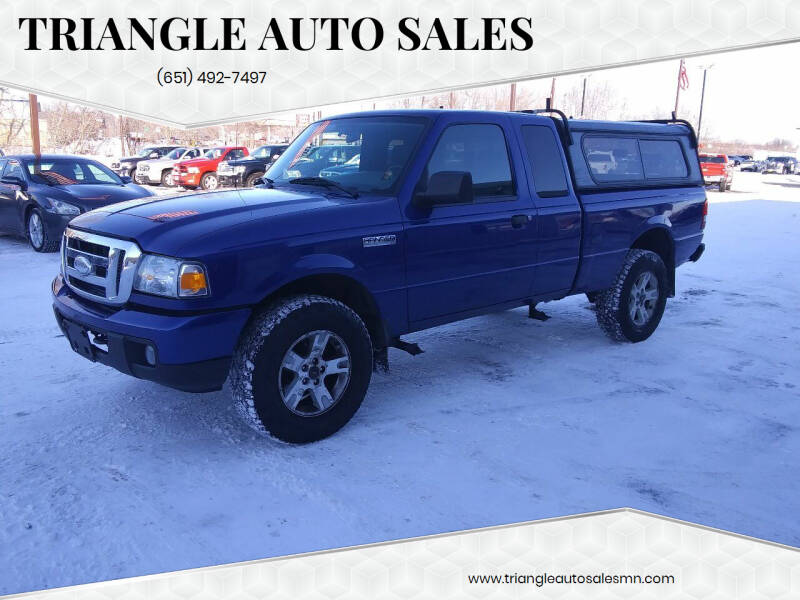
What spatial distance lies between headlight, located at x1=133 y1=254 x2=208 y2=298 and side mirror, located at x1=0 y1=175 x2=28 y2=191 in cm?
819

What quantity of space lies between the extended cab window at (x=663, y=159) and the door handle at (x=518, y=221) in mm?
2035

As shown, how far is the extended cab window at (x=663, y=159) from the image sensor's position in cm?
629

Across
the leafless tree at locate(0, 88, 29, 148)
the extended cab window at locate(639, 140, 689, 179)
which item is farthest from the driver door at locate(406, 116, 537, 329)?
the leafless tree at locate(0, 88, 29, 148)

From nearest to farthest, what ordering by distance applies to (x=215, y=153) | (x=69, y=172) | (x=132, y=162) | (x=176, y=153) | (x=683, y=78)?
1. (x=69, y=172)
2. (x=215, y=153)
3. (x=176, y=153)
4. (x=132, y=162)
5. (x=683, y=78)

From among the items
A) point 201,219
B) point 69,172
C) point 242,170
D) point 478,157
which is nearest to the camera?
point 201,219

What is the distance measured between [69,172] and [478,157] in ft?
27.6

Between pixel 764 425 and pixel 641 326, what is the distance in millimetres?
1904

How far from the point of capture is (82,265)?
12.5 feet

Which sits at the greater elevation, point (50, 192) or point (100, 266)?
point (50, 192)

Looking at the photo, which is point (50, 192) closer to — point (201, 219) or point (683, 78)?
point (201, 219)

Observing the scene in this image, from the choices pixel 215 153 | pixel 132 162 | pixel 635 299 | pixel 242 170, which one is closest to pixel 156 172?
pixel 215 153

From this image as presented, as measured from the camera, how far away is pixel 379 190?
420 cm

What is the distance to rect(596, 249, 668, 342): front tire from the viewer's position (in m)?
5.83

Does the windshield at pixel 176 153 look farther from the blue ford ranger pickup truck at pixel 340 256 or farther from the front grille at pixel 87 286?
the front grille at pixel 87 286
